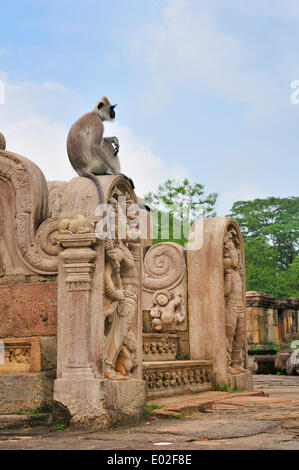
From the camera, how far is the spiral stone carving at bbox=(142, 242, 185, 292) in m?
9.62

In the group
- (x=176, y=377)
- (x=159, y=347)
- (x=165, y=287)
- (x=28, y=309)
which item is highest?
(x=165, y=287)

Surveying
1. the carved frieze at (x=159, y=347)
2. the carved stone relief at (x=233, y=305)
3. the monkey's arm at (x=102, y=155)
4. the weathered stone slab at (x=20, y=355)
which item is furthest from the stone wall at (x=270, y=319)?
the weathered stone slab at (x=20, y=355)

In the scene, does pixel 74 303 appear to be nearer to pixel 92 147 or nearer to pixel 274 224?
pixel 92 147

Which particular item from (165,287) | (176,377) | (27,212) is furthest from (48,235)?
(165,287)

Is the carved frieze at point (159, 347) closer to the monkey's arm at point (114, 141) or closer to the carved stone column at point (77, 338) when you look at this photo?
the monkey's arm at point (114, 141)

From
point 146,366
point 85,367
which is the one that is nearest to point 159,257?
point 146,366

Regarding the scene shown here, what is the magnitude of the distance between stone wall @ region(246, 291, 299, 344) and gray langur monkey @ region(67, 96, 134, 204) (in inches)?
580

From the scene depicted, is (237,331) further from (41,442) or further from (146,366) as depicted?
(41,442)

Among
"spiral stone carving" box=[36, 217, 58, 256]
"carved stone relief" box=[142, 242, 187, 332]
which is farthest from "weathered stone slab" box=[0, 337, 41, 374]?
"carved stone relief" box=[142, 242, 187, 332]

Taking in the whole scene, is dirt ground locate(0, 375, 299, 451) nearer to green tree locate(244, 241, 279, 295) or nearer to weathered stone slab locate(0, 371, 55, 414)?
weathered stone slab locate(0, 371, 55, 414)

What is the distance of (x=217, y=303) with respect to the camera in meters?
9.20

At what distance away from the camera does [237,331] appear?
964 centimetres

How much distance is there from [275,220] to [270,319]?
24.0 meters

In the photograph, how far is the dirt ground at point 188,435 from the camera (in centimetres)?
452
